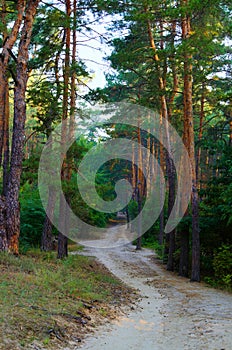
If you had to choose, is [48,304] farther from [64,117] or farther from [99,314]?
[64,117]

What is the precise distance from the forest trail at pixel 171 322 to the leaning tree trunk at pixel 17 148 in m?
4.60

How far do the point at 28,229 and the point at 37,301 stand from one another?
14.9m

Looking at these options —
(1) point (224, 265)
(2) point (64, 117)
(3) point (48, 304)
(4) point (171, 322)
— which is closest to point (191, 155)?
(1) point (224, 265)

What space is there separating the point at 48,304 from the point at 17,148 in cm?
628

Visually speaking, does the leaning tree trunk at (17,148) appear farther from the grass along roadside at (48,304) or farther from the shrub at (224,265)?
the shrub at (224,265)

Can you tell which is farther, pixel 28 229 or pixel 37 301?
pixel 28 229

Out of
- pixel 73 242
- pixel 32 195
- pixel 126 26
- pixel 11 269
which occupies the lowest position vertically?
pixel 73 242

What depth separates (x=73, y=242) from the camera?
35.0 m

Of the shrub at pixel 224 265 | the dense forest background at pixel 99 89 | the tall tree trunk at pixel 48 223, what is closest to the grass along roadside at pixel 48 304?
the dense forest background at pixel 99 89

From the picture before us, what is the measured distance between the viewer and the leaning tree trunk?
1300cm

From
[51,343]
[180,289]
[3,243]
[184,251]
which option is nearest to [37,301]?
[51,343]

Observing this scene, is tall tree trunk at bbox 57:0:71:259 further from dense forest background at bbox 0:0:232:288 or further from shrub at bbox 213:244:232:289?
shrub at bbox 213:244:232:289

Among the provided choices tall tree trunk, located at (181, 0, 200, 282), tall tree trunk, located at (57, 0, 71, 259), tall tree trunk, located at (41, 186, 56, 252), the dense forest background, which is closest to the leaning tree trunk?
the dense forest background

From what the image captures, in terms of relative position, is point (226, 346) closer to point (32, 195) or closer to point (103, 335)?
point (103, 335)
